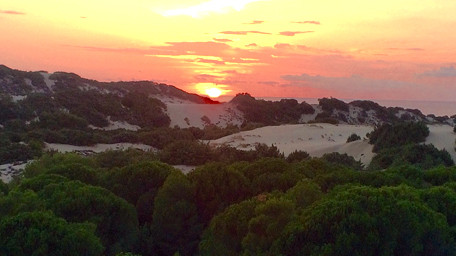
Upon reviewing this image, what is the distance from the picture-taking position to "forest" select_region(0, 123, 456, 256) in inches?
280

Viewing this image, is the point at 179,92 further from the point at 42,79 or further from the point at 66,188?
the point at 66,188

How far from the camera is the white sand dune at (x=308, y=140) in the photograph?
81.2ft

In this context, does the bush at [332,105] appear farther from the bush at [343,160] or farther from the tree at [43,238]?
the tree at [43,238]

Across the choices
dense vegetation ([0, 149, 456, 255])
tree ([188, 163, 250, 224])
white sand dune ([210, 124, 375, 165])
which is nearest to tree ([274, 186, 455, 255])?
dense vegetation ([0, 149, 456, 255])

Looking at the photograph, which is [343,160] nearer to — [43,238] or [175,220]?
[175,220]

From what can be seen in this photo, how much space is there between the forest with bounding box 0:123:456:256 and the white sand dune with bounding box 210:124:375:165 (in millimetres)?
10950

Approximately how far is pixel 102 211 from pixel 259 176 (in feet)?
12.5

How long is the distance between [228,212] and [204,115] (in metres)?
40.0

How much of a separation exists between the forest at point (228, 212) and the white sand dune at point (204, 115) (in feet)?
100

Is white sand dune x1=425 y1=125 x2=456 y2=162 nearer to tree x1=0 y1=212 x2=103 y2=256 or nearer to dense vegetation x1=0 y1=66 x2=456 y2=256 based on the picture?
dense vegetation x1=0 y1=66 x2=456 y2=256

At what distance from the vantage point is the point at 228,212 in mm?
8703

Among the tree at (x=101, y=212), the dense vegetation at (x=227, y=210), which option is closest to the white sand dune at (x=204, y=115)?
the dense vegetation at (x=227, y=210)

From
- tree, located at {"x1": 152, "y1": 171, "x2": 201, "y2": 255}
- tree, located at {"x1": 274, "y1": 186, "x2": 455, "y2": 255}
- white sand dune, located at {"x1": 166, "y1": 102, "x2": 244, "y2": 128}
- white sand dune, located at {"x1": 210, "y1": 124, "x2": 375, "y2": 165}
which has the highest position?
tree, located at {"x1": 274, "y1": 186, "x2": 455, "y2": 255}

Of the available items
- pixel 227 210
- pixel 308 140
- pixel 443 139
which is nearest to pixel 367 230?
pixel 227 210
